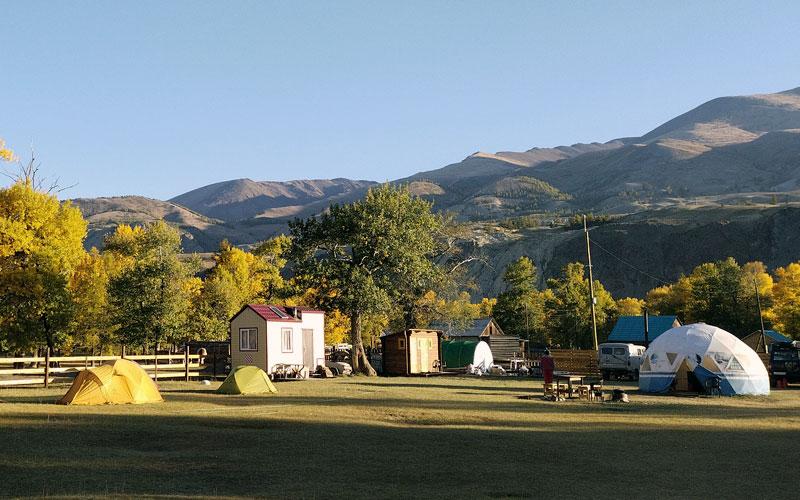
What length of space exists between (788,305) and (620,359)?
29487mm

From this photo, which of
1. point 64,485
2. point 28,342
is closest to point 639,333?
point 28,342

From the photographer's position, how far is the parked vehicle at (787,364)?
44219 mm

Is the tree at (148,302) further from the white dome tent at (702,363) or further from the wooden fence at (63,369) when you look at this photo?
the white dome tent at (702,363)

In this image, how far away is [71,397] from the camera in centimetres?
2389

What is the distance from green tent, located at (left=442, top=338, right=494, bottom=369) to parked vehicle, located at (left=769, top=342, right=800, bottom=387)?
2187 cm

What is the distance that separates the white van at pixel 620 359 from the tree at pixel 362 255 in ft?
45.4

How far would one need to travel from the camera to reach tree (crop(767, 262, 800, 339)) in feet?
225

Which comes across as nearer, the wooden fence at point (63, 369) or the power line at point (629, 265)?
the wooden fence at point (63, 369)

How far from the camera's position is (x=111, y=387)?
24484 mm

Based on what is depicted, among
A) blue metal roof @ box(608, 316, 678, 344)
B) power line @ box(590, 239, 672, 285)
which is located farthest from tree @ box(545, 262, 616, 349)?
power line @ box(590, 239, 672, 285)

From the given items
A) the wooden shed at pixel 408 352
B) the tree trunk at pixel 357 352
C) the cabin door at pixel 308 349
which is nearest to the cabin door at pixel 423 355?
the wooden shed at pixel 408 352

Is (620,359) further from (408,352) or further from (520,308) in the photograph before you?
(520,308)

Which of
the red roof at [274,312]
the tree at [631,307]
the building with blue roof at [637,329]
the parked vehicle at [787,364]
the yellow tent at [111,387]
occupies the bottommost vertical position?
the parked vehicle at [787,364]

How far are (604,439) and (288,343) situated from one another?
30158 millimetres
